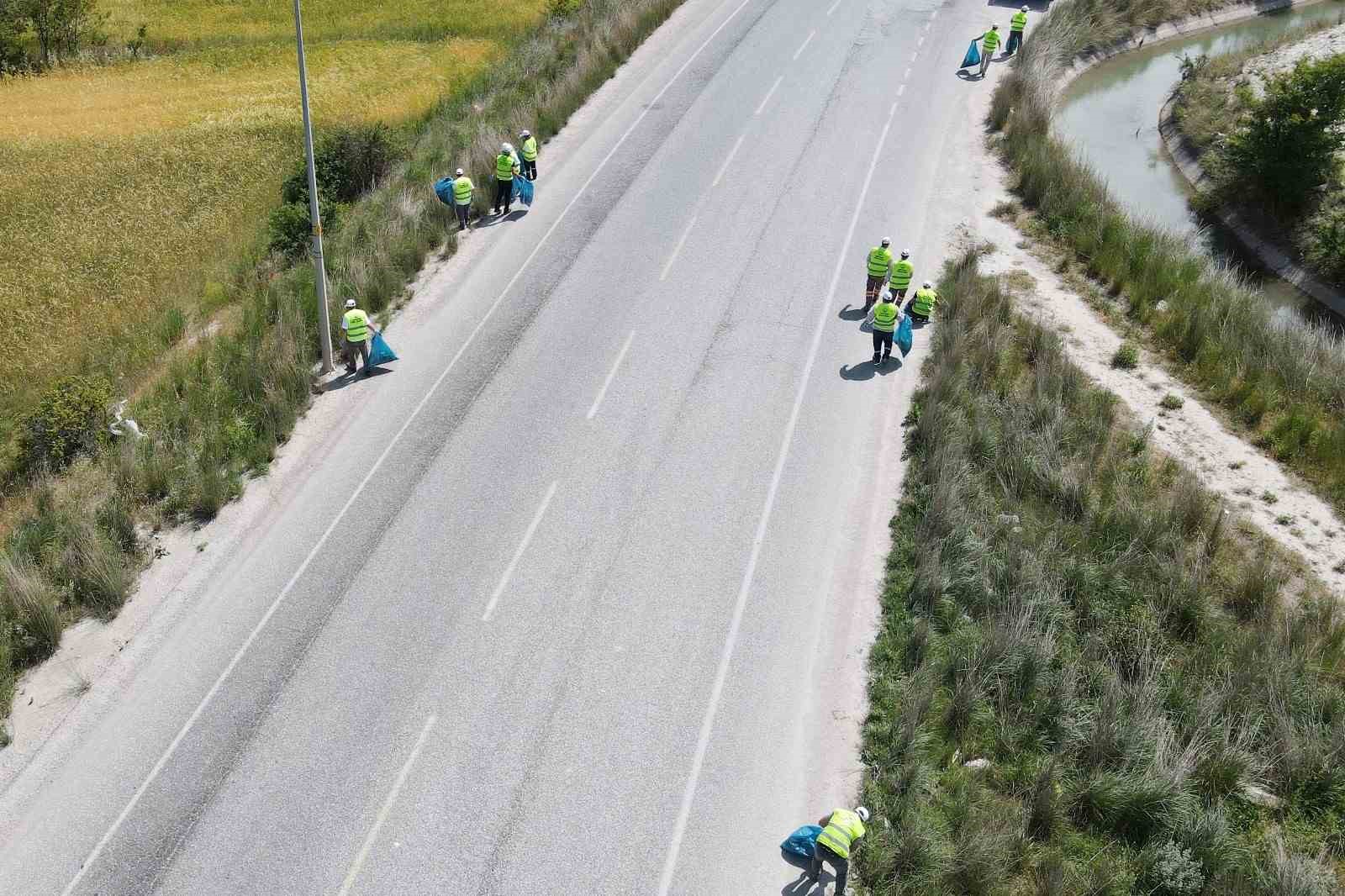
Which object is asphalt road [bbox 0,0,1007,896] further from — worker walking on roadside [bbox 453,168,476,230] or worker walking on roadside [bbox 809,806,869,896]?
worker walking on roadside [bbox 453,168,476,230]

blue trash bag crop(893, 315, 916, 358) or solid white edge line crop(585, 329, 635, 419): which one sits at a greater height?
blue trash bag crop(893, 315, 916, 358)

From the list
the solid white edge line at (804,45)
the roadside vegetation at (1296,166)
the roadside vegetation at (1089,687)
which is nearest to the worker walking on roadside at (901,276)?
the roadside vegetation at (1089,687)

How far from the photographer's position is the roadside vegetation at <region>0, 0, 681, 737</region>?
17.4m

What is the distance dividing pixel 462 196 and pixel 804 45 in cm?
1780

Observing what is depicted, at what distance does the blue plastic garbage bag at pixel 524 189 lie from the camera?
2852 cm

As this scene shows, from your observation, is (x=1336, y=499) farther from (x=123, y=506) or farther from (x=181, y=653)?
(x=123, y=506)

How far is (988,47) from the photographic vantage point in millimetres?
36281

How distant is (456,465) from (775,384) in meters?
6.84

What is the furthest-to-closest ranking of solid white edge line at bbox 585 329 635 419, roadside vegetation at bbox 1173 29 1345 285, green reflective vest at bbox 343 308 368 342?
roadside vegetation at bbox 1173 29 1345 285
green reflective vest at bbox 343 308 368 342
solid white edge line at bbox 585 329 635 419

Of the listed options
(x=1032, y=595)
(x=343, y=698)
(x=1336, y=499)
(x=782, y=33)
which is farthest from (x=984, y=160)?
(x=343, y=698)

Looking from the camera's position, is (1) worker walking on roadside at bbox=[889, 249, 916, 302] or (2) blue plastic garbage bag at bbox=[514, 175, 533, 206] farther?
(2) blue plastic garbage bag at bbox=[514, 175, 533, 206]

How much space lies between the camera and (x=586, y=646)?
1650cm

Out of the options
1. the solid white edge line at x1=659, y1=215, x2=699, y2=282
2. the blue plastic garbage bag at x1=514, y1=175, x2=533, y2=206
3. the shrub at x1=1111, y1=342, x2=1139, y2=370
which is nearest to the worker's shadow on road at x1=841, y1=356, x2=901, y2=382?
the shrub at x1=1111, y1=342, x2=1139, y2=370

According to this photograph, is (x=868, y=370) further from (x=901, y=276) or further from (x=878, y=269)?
(x=878, y=269)
